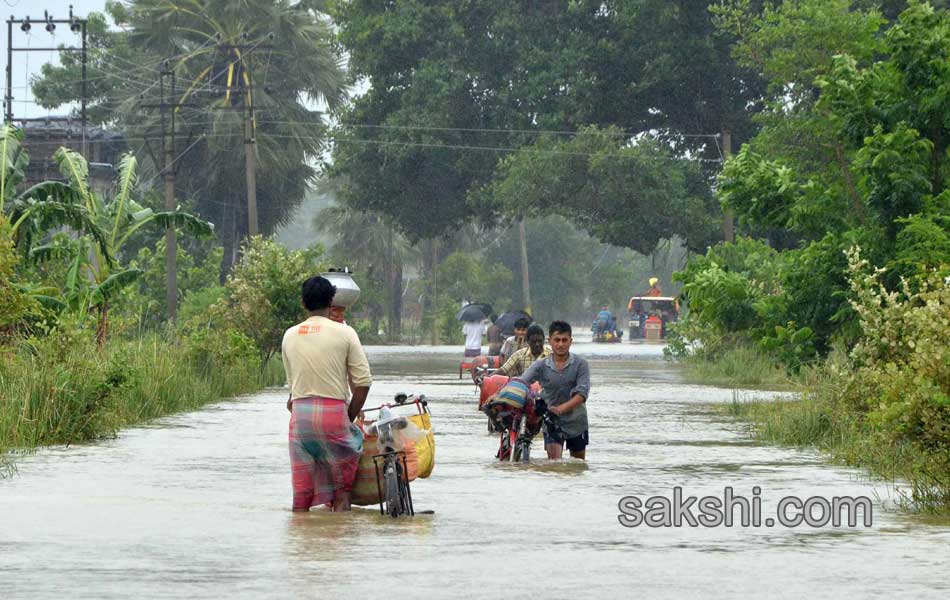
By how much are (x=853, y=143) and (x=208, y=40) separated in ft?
176

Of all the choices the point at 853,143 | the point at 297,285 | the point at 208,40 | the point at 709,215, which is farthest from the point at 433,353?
the point at 853,143

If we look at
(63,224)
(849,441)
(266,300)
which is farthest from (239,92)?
(849,441)

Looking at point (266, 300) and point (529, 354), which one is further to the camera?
point (266, 300)

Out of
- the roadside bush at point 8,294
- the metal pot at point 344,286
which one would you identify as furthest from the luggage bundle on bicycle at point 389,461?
the metal pot at point 344,286

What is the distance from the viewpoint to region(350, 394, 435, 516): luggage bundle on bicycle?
13297mm

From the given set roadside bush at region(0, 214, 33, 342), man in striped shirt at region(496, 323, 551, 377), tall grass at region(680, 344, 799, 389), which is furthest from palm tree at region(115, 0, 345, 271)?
man in striped shirt at region(496, 323, 551, 377)

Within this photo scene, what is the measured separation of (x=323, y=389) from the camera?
12930mm

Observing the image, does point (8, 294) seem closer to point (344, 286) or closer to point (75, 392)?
point (75, 392)

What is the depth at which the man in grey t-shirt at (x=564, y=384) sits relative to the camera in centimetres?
1781

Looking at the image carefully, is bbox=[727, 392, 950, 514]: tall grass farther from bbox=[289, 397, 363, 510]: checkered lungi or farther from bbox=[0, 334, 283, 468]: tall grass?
bbox=[0, 334, 283, 468]: tall grass

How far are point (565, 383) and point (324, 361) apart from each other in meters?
5.37

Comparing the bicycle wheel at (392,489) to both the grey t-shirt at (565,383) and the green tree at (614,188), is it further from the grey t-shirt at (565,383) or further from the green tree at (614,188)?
the green tree at (614,188)

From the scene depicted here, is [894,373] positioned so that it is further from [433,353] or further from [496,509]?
[433,353]

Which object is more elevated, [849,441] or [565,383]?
[565,383]
